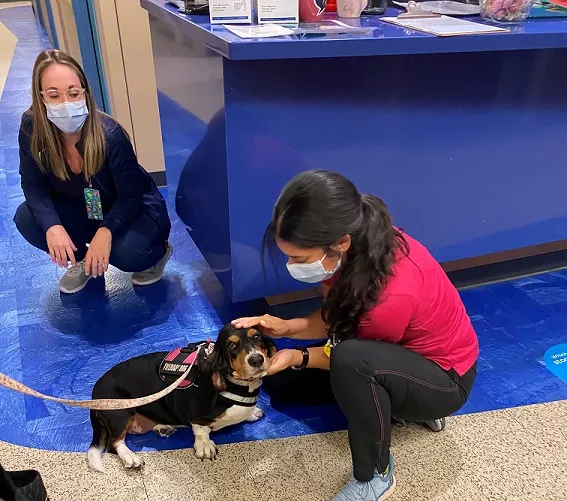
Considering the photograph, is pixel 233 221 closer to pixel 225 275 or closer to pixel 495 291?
pixel 225 275

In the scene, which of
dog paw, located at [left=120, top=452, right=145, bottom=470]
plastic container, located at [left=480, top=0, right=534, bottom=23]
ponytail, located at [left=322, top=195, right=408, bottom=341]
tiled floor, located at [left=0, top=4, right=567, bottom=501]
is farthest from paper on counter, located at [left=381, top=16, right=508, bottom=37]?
dog paw, located at [left=120, top=452, right=145, bottom=470]

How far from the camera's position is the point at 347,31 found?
135 centimetres

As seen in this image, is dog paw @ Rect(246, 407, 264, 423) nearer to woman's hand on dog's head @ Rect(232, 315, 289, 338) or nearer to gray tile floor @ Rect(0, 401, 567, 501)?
gray tile floor @ Rect(0, 401, 567, 501)

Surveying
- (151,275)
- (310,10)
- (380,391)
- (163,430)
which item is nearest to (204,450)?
(163,430)

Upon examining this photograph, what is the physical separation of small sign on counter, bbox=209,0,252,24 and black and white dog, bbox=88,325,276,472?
769 millimetres

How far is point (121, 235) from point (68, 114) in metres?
0.44

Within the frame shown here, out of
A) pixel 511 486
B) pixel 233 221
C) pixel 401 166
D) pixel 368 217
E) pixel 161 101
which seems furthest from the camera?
pixel 161 101

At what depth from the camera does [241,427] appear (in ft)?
4.76

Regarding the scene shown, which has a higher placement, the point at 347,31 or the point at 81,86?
the point at 347,31

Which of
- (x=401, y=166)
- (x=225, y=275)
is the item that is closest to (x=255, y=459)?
(x=225, y=275)

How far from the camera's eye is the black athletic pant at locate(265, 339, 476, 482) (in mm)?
1138

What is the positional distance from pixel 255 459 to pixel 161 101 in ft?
4.11

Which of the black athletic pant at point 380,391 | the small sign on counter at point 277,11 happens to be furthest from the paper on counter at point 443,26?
the black athletic pant at point 380,391

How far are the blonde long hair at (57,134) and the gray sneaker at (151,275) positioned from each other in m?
0.42
